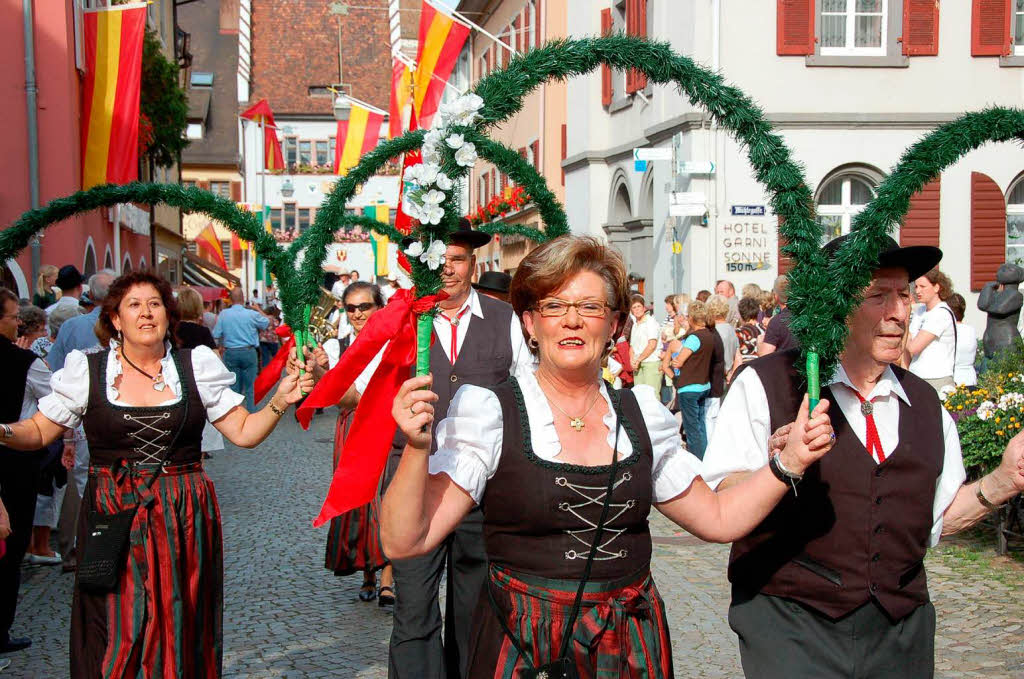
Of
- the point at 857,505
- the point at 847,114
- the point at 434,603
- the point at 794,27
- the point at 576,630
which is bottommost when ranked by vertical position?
the point at 434,603

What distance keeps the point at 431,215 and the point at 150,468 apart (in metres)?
2.35

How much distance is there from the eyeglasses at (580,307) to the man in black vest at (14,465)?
4065mm

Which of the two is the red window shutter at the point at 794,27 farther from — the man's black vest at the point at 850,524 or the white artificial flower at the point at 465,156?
the white artificial flower at the point at 465,156

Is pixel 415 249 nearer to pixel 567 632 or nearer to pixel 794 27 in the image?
pixel 567 632

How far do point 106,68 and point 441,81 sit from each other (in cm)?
552

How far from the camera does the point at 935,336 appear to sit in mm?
8156

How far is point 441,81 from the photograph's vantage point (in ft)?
58.0

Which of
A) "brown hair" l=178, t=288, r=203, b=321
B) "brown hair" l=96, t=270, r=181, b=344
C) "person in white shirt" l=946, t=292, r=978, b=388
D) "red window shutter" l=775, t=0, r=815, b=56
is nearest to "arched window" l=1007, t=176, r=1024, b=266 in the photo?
"red window shutter" l=775, t=0, r=815, b=56

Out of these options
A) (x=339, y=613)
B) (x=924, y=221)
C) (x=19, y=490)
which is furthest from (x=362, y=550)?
(x=924, y=221)

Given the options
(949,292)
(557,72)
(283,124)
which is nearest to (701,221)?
(949,292)

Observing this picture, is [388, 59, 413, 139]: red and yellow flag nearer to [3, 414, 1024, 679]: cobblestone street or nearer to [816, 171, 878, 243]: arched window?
[816, 171, 878, 243]: arched window

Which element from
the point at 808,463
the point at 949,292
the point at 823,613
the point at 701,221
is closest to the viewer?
the point at 808,463

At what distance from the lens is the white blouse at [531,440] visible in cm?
276

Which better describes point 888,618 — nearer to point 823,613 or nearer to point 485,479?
point 823,613
